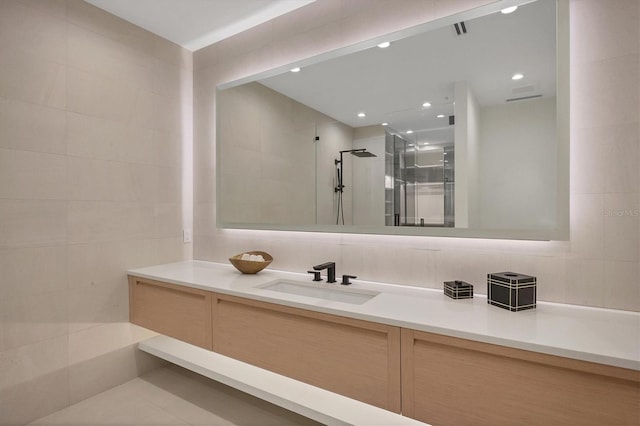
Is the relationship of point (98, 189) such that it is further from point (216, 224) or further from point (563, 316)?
point (563, 316)

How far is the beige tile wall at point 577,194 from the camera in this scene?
1296 mm

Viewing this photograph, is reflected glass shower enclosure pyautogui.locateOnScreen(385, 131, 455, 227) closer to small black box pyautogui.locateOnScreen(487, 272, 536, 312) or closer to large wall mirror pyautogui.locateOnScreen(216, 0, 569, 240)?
large wall mirror pyautogui.locateOnScreen(216, 0, 569, 240)

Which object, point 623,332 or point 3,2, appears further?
point 3,2

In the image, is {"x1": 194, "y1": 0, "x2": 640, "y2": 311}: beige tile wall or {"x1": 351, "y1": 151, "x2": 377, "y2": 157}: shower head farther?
{"x1": 351, "y1": 151, "x2": 377, "y2": 157}: shower head

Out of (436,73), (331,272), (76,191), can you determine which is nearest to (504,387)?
(331,272)

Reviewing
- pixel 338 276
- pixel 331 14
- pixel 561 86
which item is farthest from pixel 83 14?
pixel 561 86

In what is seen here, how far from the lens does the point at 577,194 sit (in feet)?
4.53

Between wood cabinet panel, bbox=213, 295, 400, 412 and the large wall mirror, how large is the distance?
0.63 metres

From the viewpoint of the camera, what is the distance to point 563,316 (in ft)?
4.10

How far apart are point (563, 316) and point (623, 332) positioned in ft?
0.60

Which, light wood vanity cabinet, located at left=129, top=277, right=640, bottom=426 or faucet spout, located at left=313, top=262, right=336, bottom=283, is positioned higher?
faucet spout, located at left=313, top=262, right=336, bottom=283

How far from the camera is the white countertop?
0.97 metres

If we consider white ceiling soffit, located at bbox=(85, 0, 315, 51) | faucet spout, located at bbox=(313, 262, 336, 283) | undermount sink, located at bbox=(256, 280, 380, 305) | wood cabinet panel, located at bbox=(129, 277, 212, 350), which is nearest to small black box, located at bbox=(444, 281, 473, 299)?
undermount sink, located at bbox=(256, 280, 380, 305)

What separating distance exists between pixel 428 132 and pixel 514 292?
837mm
